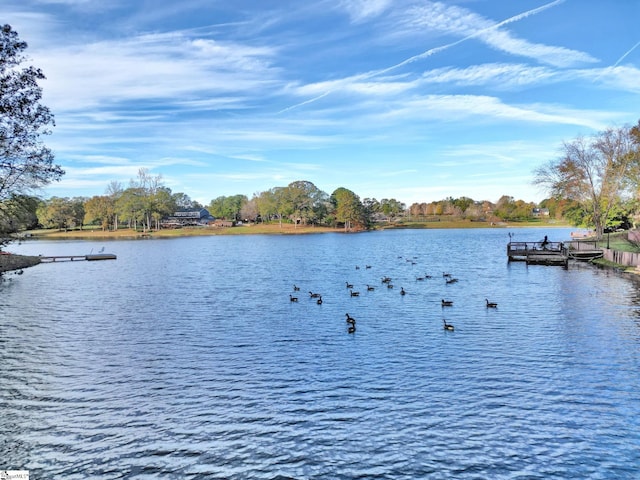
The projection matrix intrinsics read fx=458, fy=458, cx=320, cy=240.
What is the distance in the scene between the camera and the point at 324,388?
65.9 ft

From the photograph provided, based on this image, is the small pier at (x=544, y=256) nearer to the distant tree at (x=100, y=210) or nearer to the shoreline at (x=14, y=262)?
the shoreline at (x=14, y=262)

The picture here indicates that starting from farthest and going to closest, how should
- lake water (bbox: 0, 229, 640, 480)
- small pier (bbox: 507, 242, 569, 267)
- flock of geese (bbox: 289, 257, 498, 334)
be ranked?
small pier (bbox: 507, 242, 569, 267)
flock of geese (bbox: 289, 257, 498, 334)
lake water (bbox: 0, 229, 640, 480)

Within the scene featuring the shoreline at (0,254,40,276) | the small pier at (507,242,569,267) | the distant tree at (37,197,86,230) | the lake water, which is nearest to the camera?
the lake water

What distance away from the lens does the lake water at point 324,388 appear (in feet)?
46.8

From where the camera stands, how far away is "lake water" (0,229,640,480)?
14.2 m

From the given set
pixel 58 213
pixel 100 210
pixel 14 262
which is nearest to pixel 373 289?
pixel 14 262

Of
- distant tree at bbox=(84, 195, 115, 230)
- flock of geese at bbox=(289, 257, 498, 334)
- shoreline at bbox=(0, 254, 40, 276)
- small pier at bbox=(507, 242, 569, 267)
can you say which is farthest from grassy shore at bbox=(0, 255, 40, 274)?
distant tree at bbox=(84, 195, 115, 230)

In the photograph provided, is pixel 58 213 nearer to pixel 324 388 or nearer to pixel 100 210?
pixel 100 210

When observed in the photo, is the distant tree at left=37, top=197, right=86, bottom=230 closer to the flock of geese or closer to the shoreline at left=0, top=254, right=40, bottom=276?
the shoreline at left=0, top=254, right=40, bottom=276

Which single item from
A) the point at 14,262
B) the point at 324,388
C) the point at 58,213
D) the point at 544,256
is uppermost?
the point at 58,213

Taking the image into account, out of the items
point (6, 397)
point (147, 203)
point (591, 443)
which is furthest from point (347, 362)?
point (147, 203)

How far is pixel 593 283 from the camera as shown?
1874 inches

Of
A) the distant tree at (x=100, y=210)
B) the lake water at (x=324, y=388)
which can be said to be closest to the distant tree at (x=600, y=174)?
the lake water at (x=324, y=388)

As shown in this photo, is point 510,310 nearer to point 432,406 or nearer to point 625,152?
point 432,406
